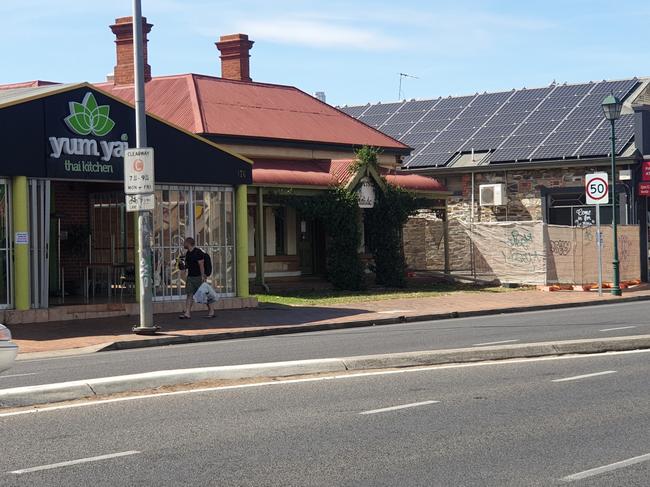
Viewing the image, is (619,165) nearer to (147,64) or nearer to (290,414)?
(147,64)

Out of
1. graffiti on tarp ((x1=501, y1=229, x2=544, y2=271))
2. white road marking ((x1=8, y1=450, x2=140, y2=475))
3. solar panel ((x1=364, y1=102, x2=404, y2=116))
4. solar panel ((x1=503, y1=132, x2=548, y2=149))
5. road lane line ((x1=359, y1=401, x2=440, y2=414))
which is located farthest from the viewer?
solar panel ((x1=364, y1=102, x2=404, y2=116))

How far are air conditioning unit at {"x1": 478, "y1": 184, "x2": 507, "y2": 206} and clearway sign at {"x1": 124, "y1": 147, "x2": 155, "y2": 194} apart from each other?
22.0 meters

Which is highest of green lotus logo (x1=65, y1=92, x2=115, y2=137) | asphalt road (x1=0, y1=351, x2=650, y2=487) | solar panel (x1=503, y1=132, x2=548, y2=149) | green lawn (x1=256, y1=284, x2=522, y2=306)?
solar panel (x1=503, y1=132, x2=548, y2=149)

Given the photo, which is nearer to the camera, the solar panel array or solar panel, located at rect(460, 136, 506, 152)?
the solar panel array

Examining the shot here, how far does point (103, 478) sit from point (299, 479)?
1.44 meters

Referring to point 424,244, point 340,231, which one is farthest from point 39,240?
point 424,244

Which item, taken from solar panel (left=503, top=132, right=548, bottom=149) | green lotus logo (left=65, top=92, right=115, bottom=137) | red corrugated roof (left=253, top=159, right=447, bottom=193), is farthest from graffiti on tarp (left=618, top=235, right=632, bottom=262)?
green lotus logo (left=65, top=92, right=115, bottom=137)

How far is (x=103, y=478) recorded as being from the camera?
8.08 metres

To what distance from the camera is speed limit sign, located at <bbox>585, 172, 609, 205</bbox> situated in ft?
100

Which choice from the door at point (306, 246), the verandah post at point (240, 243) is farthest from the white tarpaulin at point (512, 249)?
the verandah post at point (240, 243)

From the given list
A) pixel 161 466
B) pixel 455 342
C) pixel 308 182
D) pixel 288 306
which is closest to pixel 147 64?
pixel 308 182

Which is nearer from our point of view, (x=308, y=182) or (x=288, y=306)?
(x=288, y=306)

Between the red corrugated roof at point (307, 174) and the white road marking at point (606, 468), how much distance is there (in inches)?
884

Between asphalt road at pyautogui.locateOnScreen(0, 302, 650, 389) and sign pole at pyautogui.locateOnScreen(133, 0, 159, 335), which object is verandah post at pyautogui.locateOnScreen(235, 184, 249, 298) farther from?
sign pole at pyautogui.locateOnScreen(133, 0, 159, 335)
